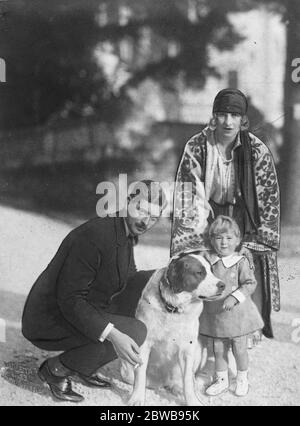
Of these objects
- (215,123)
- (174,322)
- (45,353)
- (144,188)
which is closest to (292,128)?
(215,123)

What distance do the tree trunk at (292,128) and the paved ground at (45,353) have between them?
171mm

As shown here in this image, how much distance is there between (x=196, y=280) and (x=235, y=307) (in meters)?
0.35

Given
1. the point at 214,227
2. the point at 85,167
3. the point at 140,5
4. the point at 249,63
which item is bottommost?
the point at 214,227

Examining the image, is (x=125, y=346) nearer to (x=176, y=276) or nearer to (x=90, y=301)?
(x=90, y=301)

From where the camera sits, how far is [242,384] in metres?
3.87

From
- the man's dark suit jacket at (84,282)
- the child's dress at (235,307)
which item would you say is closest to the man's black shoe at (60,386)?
the man's dark suit jacket at (84,282)

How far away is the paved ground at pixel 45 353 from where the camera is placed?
3.91m

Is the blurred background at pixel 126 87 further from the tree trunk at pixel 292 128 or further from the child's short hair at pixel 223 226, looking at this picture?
the child's short hair at pixel 223 226

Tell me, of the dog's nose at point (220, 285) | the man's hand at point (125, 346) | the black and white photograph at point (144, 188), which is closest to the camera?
the dog's nose at point (220, 285)

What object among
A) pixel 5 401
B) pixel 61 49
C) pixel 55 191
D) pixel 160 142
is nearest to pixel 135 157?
pixel 160 142

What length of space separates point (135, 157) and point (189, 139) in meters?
0.37

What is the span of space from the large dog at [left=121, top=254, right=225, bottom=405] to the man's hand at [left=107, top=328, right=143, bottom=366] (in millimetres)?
41
